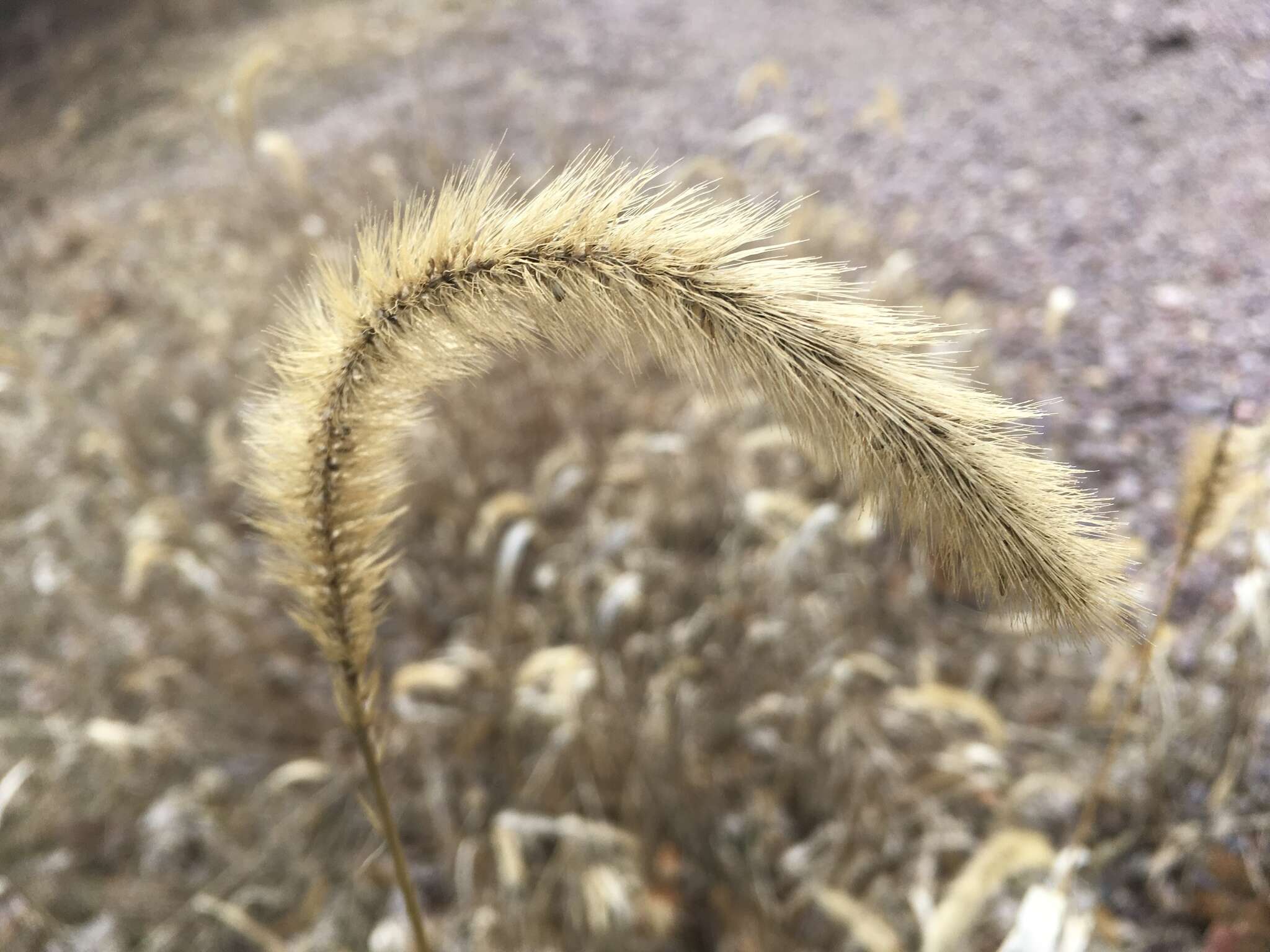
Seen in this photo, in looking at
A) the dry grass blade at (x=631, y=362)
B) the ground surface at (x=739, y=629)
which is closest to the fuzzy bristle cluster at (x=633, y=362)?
the dry grass blade at (x=631, y=362)

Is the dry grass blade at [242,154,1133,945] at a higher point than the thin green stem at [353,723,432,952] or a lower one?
higher

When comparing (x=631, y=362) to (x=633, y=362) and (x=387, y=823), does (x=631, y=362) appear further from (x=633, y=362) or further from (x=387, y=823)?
(x=387, y=823)

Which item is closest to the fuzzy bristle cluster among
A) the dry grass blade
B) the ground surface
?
the dry grass blade

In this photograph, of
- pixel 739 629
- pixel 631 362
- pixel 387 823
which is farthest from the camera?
pixel 739 629

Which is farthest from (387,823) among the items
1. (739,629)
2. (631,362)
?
(739,629)

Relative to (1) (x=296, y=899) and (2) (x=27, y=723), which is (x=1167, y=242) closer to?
(1) (x=296, y=899)

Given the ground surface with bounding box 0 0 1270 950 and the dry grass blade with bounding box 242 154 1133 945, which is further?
the ground surface with bounding box 0 0 1270 950

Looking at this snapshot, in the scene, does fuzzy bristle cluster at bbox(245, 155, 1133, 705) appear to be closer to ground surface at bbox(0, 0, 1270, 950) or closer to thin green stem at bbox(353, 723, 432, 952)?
thin green stem at bbox(353, 723, 432, 952)
